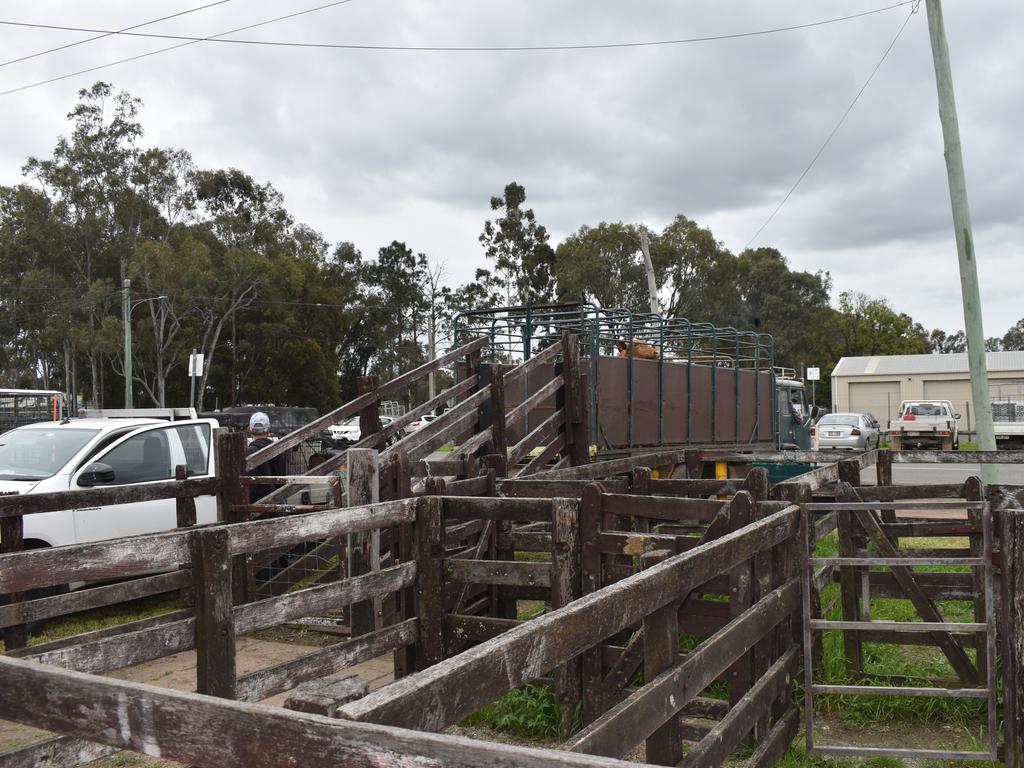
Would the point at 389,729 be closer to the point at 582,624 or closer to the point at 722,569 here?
the point at 582,624

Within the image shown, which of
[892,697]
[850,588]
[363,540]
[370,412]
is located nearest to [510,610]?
[363,540]

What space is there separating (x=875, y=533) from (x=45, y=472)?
758 cm

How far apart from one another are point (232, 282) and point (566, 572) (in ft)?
144

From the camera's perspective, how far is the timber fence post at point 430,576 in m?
5.17

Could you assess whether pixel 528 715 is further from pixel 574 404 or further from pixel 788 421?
pixel 788 421

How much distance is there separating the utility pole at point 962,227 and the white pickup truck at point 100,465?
8.87 meters

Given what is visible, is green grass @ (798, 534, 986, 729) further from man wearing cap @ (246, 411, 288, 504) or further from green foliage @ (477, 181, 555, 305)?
green foliage @ (477, 181, 555, 305)

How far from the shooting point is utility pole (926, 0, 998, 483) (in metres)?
11.0

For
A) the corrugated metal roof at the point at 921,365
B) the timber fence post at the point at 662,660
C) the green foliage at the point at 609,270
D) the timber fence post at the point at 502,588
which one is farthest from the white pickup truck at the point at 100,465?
the corrugated metal roof at the point at 921,365

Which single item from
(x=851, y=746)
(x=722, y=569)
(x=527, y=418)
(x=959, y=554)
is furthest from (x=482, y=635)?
(x=527, y=418)

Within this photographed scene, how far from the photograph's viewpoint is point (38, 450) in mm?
9477

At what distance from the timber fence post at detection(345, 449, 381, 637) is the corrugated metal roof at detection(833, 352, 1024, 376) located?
176ft

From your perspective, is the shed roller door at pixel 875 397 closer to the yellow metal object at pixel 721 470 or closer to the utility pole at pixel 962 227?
the yellow metal object at pixel 721 470

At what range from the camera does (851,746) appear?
5012mm
